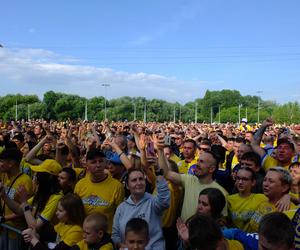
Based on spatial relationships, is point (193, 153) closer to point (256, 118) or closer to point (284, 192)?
point (284, 192)

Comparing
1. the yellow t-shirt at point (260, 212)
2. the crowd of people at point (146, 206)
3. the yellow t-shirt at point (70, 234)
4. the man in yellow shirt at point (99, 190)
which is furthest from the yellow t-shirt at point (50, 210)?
the yellow t-shirt at point (260, 212)

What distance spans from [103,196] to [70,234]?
848 mm

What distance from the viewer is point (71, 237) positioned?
3.95 meters

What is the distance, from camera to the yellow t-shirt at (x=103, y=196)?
470cm

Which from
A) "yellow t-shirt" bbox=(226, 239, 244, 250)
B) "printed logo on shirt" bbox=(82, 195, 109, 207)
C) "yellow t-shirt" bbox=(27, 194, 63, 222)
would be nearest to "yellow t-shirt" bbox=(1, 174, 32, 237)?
"yellow t-shirt" bbox=(27, 194, 63, 222)

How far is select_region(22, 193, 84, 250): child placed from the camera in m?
3.94

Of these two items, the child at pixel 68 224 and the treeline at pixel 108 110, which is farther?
the treeline at pixel 108 110

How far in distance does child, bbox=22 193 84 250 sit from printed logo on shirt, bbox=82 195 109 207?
52cm

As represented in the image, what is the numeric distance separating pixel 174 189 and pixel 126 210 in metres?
0.99

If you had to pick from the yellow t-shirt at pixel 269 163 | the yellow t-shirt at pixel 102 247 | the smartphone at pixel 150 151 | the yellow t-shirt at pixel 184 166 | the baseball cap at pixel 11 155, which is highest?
the baseball cap at pixel 11 155

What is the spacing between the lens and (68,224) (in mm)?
4137

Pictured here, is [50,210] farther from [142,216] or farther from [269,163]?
[269,163]

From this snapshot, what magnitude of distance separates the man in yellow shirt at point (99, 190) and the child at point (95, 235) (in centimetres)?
92

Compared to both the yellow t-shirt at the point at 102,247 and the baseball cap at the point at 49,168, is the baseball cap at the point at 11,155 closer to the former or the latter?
the baseball cap at the point at 49,168
